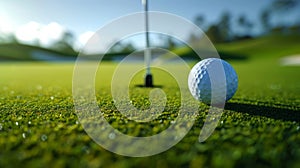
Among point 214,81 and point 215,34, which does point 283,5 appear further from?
point 214,81

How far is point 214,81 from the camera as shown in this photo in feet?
14.0

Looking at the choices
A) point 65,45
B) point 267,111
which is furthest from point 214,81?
point 65,45

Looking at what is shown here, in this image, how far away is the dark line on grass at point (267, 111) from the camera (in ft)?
11.9

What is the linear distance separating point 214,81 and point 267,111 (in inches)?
37.6

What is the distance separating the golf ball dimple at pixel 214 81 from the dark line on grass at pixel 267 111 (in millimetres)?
265

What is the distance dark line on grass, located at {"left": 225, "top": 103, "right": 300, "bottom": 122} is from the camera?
11.9 ft

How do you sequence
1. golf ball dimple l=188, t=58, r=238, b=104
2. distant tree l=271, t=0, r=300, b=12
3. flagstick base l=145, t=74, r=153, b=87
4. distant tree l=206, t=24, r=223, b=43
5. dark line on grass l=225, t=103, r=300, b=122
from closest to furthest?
dark line on grass l=225, t=103, r=300, b=122 → golf ball dimple l=188, t=58, r=238, b=104 → flagstick base l=145, t=74, r=153, b=87 → distant tree l=271, t=0, r=300, b=12 → distant tree l=206, t=24, r=223, b=43

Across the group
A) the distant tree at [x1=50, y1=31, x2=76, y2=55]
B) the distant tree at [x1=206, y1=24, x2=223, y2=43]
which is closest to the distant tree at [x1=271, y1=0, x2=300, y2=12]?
the distant tree at [x1=206, y1=24, x2=223, y2=43]

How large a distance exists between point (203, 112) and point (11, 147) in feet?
8.56

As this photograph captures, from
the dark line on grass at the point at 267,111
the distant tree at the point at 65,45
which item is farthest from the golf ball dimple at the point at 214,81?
the distant tree at the point at 65,45

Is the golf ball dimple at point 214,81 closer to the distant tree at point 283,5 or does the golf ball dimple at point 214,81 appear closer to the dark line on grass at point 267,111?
the dark line on grass at point 267,111

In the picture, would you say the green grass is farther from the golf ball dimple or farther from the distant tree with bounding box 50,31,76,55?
the distant tree with bounding box 50,31,76,55

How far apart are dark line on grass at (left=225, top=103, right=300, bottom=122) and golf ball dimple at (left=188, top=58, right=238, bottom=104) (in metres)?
0.27

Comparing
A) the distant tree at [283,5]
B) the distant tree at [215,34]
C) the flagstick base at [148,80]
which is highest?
the distant tree at [283,5]
